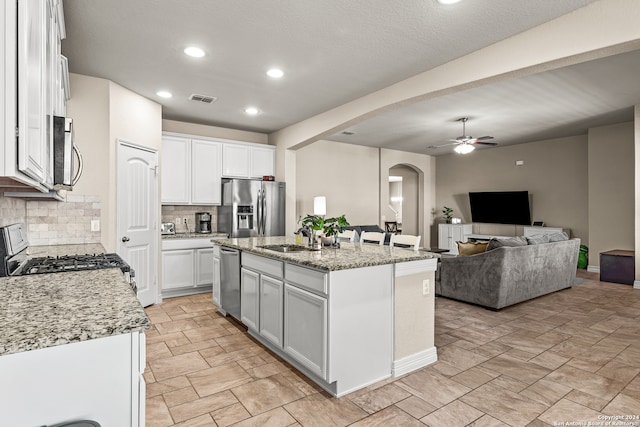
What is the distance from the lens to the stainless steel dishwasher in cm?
367

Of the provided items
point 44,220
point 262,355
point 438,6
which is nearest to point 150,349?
point 262,355

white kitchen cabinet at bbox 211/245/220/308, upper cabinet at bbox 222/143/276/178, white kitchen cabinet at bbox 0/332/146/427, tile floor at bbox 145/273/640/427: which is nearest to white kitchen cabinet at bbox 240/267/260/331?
tile floor at bbox 145/273/640/427

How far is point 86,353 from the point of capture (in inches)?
39.8

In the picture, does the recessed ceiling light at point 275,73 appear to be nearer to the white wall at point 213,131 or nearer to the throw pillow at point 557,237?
the white wall at point 213,131

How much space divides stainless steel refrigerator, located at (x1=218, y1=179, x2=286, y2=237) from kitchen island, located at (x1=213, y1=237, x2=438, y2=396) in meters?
2.43

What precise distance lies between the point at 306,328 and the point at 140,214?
2934 mm

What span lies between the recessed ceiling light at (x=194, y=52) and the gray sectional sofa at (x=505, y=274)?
380 centimetres

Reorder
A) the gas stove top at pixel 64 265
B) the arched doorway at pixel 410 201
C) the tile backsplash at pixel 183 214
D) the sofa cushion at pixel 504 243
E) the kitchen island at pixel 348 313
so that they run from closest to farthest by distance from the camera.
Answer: the gas stove top at pixel 64 265 → the kitchen island at pixel 348 313 → the sofa cushion at pixel 504 243 → the tile backsplash at pixel 183 214 → the arched doorway at pixel 410 201

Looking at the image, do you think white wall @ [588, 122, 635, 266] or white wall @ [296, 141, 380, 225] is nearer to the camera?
white wall @ [588, 122, 635, 266]

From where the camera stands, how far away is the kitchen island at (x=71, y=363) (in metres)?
0.92

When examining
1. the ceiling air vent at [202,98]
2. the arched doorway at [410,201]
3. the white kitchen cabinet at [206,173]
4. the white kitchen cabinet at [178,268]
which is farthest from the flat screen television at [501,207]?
the white kitchen cabinet at [178,268]

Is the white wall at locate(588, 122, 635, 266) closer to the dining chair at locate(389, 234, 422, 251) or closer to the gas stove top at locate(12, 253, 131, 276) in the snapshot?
the dining chair at locate(389, 234, 422, 251)

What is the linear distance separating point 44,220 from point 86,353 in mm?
3203

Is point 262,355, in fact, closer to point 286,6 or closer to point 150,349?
point 150,349
